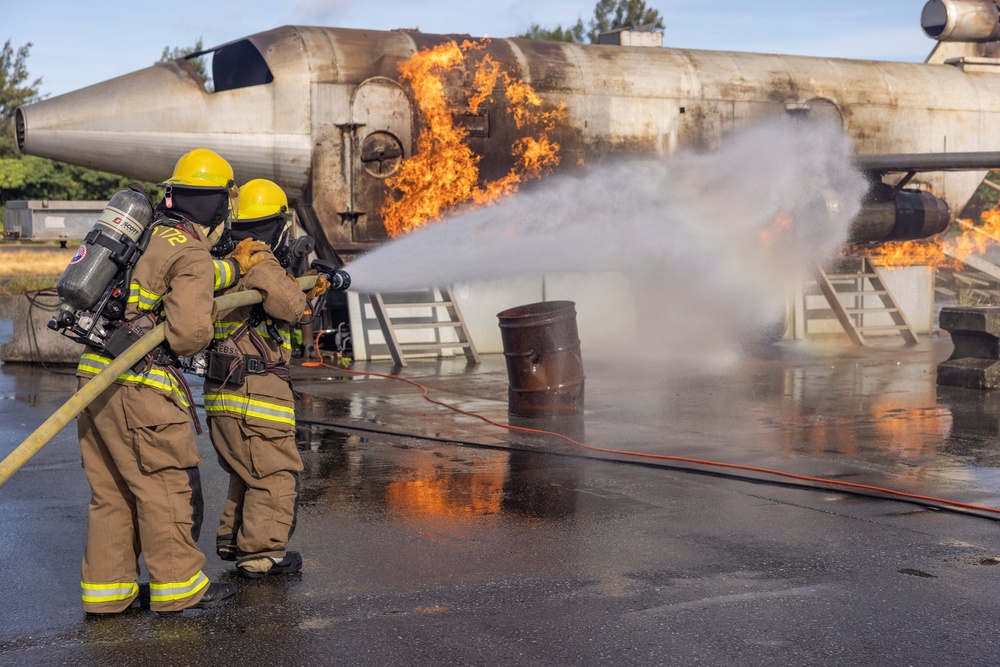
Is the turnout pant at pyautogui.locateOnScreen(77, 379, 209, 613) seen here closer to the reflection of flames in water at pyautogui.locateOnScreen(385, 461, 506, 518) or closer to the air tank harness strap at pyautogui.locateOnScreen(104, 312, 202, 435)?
the air tank harness strap at pyautogui.locateOnScreen(104, 312, 202, 435)

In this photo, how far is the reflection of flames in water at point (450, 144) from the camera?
49.9 ft

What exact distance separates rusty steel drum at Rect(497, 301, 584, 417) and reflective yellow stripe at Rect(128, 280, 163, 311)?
19.8 feet

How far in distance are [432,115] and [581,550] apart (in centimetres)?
1016

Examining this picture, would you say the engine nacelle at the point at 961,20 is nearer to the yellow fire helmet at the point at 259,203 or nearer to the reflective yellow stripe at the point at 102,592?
the yellow fire helmet at the point at 259,203

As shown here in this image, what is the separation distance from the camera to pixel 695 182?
16.5 meters

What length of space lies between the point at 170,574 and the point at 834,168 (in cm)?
1418

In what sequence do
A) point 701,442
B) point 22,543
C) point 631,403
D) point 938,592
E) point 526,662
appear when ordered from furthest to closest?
point 631,403 < point 701,442 < point 22,543 < point 938,592 < point 526,662

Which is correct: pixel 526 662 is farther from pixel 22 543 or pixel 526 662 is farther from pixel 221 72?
pixel 221 72

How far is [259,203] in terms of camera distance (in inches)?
237

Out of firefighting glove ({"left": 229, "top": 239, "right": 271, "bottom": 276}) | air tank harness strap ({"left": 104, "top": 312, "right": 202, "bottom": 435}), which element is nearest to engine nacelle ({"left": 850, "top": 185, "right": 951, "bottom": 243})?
firefighting glove ({"left": 229, "top": 239, "right": 271, "bottom": 276})

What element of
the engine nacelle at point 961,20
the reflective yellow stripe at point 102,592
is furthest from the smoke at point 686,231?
the reflective yellow stripe at point 102,592

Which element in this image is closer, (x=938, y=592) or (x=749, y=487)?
(x=938, y=592)

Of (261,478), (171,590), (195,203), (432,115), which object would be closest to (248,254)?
(195,203)

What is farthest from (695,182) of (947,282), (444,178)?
(947,282)
